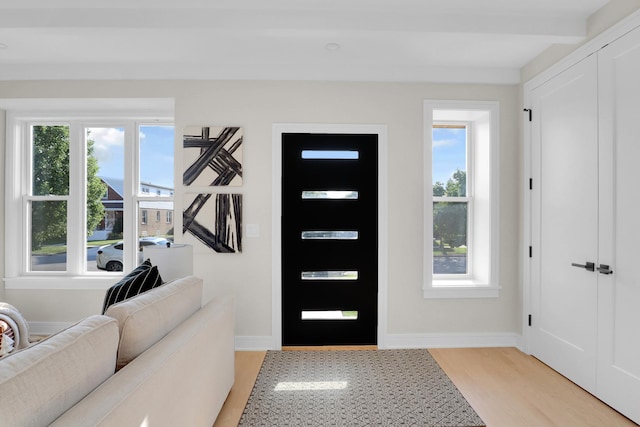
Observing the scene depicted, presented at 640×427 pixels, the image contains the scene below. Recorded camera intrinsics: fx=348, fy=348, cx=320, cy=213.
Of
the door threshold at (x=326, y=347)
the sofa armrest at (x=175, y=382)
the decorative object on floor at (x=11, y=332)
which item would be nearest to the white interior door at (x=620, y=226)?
the door threshold at (x=326, y=347)

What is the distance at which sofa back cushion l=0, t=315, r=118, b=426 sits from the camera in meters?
0.83

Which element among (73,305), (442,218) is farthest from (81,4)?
(442,218)

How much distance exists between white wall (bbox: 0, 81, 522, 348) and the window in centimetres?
50

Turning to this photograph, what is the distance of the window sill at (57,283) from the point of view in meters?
3.50

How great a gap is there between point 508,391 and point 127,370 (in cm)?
251

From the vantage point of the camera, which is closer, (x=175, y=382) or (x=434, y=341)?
(x=175, y=382)

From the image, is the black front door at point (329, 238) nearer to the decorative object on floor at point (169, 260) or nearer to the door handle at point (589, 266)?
the decorative object on floor at point (169, 260)

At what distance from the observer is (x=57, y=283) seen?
3496mm

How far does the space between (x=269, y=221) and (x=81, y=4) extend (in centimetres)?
209

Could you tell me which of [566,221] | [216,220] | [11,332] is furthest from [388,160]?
[11,332]

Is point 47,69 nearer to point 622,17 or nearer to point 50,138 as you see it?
point 50,138

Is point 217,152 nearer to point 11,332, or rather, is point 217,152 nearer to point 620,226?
point 11,332

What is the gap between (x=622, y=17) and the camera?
2227 mm

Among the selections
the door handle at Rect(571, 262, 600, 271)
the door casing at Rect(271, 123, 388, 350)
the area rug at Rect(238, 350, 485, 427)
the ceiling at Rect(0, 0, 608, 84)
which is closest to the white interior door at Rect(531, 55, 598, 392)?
the door handle at Rect(571, 262, 600, 271)
